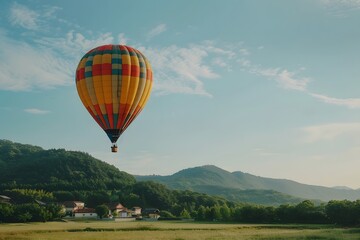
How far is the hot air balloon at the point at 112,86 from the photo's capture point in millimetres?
53156

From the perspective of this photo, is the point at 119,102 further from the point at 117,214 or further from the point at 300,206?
the point at 117,214

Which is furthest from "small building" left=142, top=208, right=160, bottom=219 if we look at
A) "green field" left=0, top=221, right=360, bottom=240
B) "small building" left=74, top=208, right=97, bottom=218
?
"green field" left=0, top=221, right=360, bottom=240

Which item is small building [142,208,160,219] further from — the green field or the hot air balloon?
the hot air balloon

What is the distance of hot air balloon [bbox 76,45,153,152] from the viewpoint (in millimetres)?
53156

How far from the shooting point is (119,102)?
53.2 m

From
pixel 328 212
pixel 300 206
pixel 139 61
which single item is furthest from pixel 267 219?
pixel 139 61

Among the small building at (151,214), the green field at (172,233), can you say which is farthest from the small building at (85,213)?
the green field at (172,233)

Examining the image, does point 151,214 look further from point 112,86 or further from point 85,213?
point 112,86

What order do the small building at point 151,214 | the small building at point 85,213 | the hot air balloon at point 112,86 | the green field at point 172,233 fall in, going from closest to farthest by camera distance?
the hot air balloon at point 112,86, the green field at point 172,233, the small building at point 85,213, the small building at point 151,214

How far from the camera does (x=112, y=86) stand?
5309 centimetres

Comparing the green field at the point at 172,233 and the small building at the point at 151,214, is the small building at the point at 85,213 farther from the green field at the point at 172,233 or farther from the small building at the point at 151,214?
the green field at the point at 172,233

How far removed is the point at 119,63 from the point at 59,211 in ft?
233

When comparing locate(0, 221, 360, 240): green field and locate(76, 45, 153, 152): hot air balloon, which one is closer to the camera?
locate(76, 45, 153, 152): hot air balloon

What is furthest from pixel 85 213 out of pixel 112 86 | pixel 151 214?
pixel 112 86
